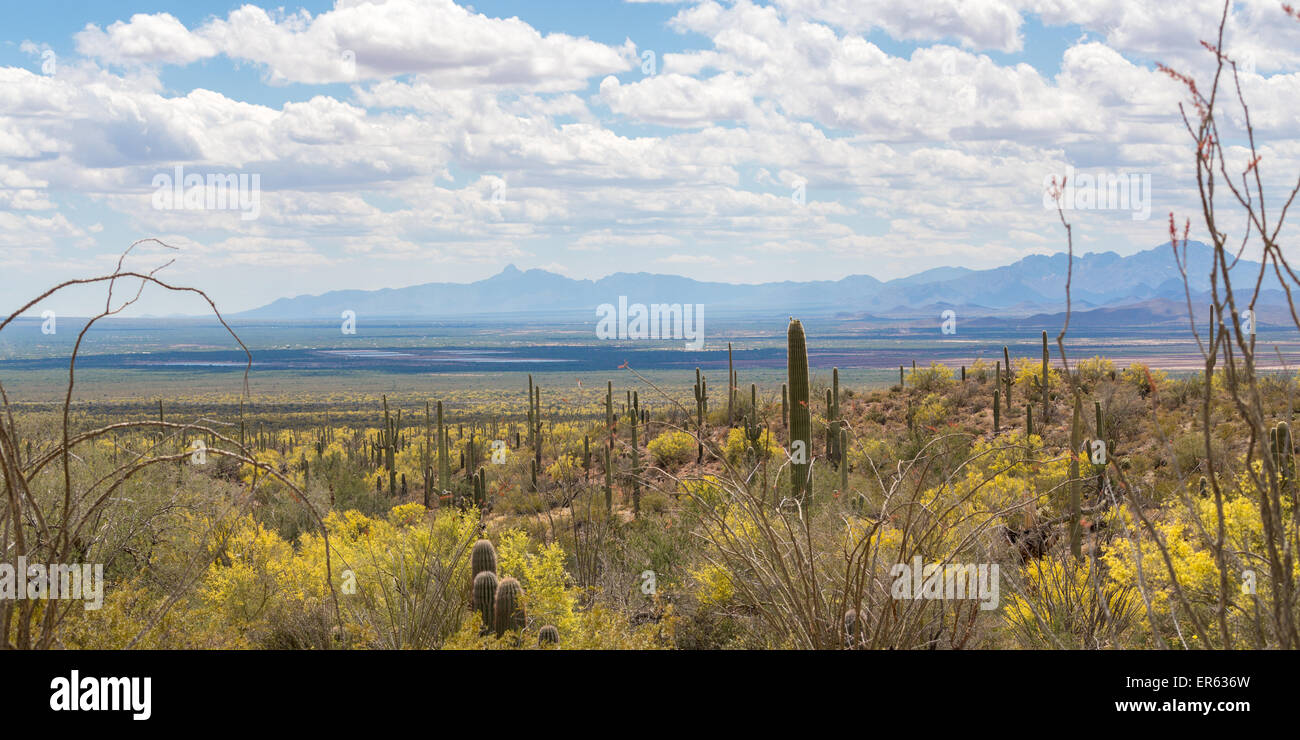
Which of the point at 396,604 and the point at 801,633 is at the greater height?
the point at 801,633

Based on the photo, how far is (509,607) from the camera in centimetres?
916

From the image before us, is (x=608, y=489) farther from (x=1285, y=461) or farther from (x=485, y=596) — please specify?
(x=1285, y=461)

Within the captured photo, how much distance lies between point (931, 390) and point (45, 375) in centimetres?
11510

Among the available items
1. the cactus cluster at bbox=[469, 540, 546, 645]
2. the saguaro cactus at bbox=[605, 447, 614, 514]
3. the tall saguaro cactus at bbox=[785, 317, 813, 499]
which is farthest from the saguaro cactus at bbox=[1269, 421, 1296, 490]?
the saguaro cactus at bbox=[605, 447, 614, 514]

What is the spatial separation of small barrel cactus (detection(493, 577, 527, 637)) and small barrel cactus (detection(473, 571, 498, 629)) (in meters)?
0.28

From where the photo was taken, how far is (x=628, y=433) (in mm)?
32812

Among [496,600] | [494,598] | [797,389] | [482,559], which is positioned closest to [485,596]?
[494,598]

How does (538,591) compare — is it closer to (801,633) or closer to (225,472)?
(801,633)

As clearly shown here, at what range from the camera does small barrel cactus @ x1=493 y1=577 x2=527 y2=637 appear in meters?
9.05

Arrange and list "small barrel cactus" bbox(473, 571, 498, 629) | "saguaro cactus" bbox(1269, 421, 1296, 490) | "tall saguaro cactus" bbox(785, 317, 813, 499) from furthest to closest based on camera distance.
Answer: "tall saguaro cactus" bbox(785, 317, 813, 499)
"small barrel cactus" bbox(473, 571, 498, 629)
"saguaro cactus" bbox(1269, 421, 1296, 490)

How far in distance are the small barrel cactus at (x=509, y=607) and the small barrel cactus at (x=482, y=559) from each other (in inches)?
42.3

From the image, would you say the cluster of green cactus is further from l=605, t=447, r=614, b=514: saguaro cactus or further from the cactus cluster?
l=605, t=447, r=614, b=514: saguaro cactus
